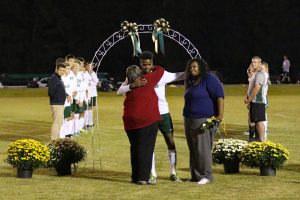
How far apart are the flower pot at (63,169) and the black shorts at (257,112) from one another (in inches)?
171

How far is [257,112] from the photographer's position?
54.2ft

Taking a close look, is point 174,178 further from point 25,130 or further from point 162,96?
point 25,130

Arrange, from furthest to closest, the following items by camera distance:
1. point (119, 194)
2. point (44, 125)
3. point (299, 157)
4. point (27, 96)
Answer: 1. point (27, 96)
2. point (44, 125)
3. point (299, 157)
4. point (119, 194)

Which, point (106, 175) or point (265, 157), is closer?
point (265, 157)

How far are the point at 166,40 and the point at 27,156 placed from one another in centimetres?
5162

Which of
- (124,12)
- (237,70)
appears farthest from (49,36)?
(237,70)

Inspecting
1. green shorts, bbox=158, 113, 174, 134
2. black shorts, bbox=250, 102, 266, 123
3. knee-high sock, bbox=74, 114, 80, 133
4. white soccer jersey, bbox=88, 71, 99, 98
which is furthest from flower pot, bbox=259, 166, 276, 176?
white soccer jersey, bbox=88, 71, 99, 98

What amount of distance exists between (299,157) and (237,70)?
4943 centimetres

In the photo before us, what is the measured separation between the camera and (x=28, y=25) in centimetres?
6781

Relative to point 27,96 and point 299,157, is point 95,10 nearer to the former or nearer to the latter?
point 27,96

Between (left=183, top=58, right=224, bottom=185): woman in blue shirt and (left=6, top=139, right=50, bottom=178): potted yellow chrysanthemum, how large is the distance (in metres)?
2.31

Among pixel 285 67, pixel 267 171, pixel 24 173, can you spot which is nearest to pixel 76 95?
pixel 24 173

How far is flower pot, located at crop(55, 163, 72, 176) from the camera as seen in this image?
13.6 m

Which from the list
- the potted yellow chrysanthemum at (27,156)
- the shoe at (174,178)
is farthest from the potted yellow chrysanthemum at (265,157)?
the potted yellow chrysanthemum at (27,156)
